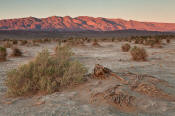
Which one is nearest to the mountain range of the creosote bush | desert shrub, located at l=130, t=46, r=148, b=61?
desert shrub, located at l=130, t=46, r=148, b=61

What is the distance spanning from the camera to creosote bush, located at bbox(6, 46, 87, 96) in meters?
4.40

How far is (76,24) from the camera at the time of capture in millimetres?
167500

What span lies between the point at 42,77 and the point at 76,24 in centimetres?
16695

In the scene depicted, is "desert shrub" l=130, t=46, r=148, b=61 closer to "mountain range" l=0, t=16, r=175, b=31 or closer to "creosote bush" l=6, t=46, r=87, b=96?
"creosote bush" l=6, t=46, r=87, b=96

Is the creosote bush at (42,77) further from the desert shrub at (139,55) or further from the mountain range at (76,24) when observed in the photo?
the mountain range at (76,24)

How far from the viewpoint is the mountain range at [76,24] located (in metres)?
153

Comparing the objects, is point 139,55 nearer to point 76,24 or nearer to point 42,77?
point 42,77

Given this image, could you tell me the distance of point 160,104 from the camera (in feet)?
11.9

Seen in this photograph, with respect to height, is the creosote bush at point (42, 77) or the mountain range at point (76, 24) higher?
the mountain range at point (76, 24)

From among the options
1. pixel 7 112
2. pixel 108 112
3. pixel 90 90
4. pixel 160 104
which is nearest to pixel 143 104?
pixel 160 104

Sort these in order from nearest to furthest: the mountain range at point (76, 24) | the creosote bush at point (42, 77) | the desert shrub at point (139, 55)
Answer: the creosote bush at point (42, 77) < the desert shrub at point (139, 55) < the mountain range at point (76, 24)

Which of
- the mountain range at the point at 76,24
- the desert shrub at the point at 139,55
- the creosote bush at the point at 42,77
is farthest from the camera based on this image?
the mountain range at the point at 76,24

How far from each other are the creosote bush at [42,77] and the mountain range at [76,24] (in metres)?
144

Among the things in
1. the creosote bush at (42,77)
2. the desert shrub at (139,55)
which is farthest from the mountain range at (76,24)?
the creosote bush at (42,77)
